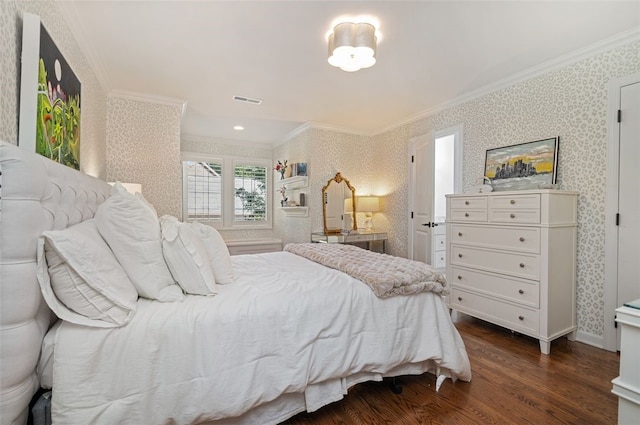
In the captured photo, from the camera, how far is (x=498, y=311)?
2.58 m

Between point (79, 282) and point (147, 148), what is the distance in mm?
2798

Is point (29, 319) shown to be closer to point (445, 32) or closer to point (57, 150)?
point (57, 150)

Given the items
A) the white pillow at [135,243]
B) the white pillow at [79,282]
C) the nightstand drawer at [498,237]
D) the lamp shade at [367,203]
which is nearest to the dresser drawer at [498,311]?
the nightstand drawer at [498,237]

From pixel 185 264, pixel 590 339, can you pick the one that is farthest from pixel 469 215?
pixel 185 264

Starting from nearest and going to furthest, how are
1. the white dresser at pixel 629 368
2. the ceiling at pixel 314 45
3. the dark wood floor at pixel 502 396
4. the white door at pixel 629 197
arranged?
1. the white dresser at pixel 629 368
2. the dark wood floor at pixel 502 396
3. the ceiling at pixel 314 45
4. the white door at pixel 629 197

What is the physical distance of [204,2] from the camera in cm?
189

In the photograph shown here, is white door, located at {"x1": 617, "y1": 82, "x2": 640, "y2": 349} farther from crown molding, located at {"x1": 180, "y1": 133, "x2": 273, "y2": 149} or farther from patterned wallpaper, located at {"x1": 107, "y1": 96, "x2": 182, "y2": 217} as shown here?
crown molding, located at {"x1": 180, "y1": 133, "x2": 273, "y2": 149}

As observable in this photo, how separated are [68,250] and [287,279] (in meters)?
1.05

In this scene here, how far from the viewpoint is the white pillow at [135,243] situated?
4.31 ft

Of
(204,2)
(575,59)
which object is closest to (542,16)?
(575,59)

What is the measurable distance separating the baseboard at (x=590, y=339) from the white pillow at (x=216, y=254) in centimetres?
300

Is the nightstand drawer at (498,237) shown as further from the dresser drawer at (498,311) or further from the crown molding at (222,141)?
the crown molding at (222,141)

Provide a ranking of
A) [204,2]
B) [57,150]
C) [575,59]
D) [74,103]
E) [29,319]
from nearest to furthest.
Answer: [29,319] < [57,150] < [204,2] < [74,103] < [575,59]

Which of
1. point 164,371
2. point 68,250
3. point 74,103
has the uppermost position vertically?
point 74,103
